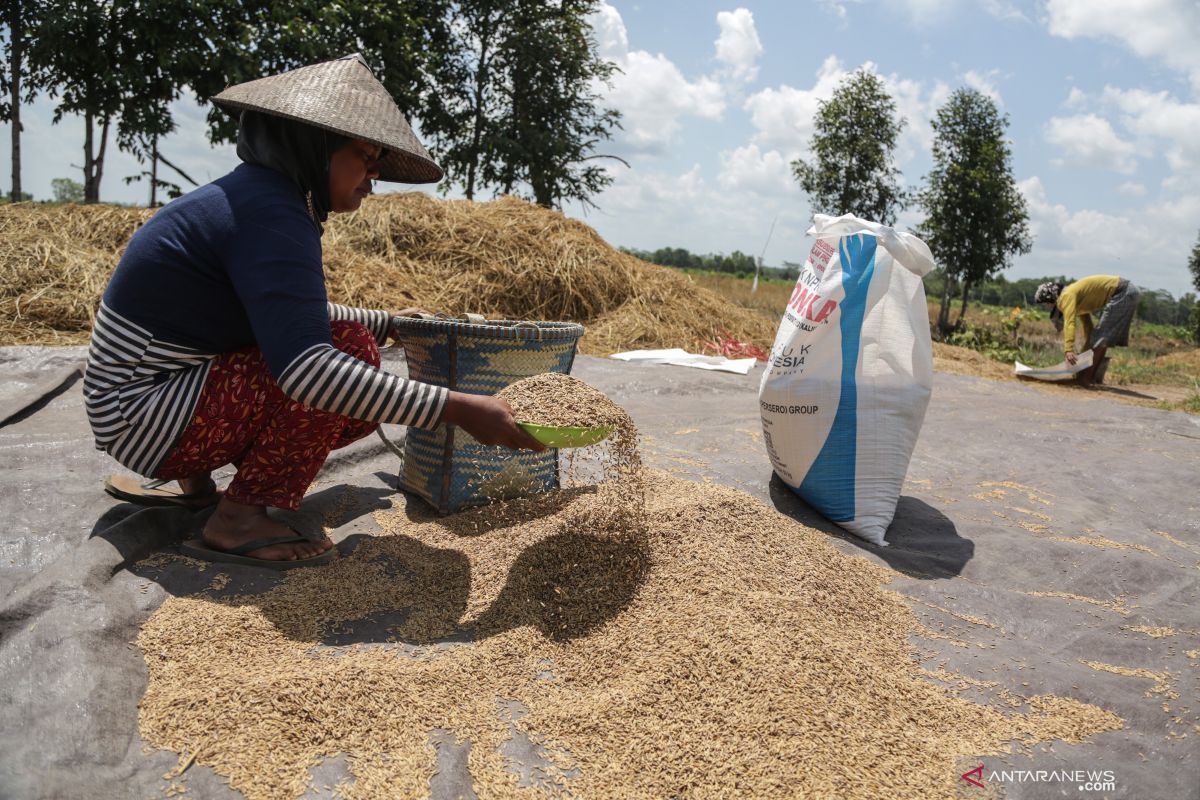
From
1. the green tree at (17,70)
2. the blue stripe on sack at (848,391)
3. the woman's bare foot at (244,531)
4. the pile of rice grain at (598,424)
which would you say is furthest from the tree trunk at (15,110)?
the blue stripe on sack at (848,391)

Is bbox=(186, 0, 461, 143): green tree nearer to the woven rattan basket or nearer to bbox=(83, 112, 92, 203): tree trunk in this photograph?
bbox=(83, 112, 92, 203): tree trunk

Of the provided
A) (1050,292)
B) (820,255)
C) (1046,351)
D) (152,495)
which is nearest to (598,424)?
(820,255)

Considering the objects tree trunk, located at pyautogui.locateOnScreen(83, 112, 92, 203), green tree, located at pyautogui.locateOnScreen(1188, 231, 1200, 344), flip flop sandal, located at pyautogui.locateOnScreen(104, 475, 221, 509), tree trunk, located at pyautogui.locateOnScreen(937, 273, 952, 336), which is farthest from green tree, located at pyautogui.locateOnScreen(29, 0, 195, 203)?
green tree, located at pyautogui.locateOnScreen(1188, 231, 1200, 344)

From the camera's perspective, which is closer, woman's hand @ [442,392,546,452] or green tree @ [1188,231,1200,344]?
woman's hand @ [442,392,546,452]

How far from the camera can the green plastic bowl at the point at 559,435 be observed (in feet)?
5.14

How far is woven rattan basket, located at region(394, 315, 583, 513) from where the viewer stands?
2068 mm

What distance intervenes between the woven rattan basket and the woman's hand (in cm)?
52

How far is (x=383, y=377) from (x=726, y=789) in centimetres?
97

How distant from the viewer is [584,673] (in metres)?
1.42

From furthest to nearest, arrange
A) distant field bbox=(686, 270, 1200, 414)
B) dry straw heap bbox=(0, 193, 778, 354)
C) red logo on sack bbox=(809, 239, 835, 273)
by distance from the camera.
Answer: distant field bbox=(686, 270, 1200, 414) < dry straw heap bbox=(0, 193, 778, 354) < red logo on sack bbox=(809, 239, 835, 273)

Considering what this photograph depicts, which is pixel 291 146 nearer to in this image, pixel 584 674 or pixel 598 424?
pixel 598 424

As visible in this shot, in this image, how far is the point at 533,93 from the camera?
11.5m

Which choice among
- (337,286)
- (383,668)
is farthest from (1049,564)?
(337,286)

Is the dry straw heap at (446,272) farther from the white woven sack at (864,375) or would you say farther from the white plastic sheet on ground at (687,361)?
the white woven sack at (864,375)
